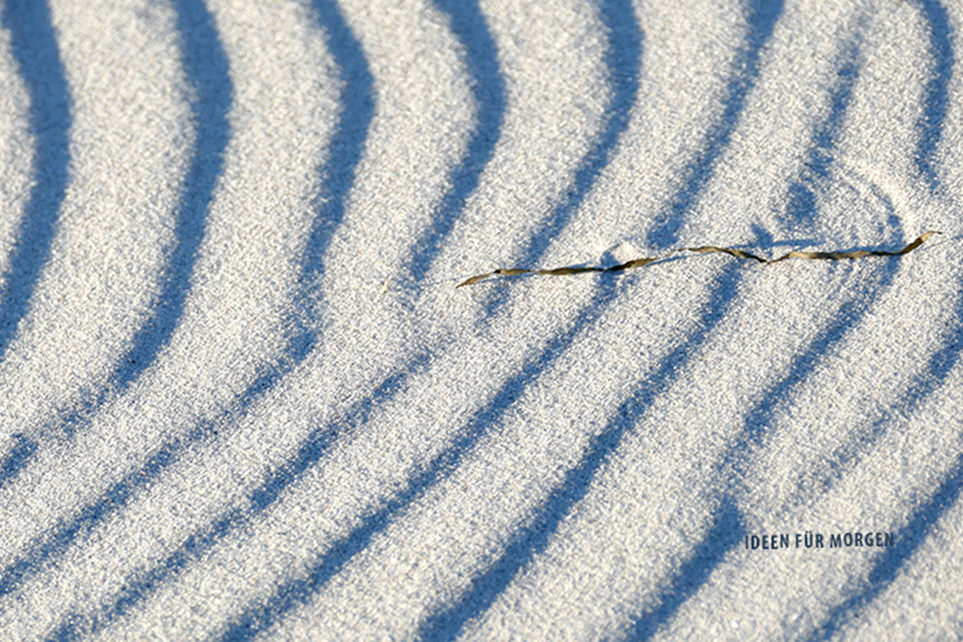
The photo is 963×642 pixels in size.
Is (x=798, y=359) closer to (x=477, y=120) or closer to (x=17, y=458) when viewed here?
(x=477, y=120)

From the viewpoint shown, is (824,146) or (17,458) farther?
(824,146)

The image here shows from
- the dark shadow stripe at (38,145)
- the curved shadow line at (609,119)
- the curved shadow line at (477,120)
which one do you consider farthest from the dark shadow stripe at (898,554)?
the dark shadow stripe at (38,145)

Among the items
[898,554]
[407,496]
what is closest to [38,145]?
[407,496]

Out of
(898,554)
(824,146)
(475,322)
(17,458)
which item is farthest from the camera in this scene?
(824,146)

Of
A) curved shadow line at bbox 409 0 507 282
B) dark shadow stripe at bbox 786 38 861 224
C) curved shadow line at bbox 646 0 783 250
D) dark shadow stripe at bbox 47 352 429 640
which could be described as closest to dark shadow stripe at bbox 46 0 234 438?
dark shadow stripe at bbox 47 352 429 640

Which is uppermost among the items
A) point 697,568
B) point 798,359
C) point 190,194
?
point 190,194

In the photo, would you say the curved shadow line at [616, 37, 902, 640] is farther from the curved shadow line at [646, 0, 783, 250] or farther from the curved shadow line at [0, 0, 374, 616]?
the curved shadow line at [0, 0, 374, 616]

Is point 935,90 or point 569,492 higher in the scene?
point 935,90
